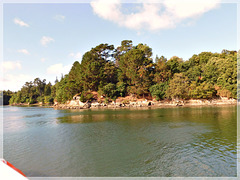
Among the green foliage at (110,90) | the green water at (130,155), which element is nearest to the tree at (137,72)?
the green foliage at (110,90)

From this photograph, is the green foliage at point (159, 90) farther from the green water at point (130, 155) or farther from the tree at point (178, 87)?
the green water at point (130, 155)

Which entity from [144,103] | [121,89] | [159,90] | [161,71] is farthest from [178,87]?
[121,89]

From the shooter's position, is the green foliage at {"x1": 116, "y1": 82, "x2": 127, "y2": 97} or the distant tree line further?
the green foliage at {"x1": 116, "y1": 82, "x2": 127, "y2": 97}

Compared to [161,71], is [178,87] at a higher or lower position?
lower

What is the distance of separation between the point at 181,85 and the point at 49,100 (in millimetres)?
82839

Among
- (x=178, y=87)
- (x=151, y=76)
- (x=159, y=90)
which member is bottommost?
(x=159, y=90)

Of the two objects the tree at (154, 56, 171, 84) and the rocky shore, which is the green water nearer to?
the rocky shore

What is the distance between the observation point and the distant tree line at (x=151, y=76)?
52.6m

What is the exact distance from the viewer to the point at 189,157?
1123 centimetres

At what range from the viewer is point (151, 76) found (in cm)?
6512

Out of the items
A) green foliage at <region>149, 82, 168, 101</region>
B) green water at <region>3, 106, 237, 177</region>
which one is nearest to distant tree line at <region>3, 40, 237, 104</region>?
green foliage at <region>149, 82, 168, 101</region>

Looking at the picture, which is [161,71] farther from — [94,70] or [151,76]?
[94,70]

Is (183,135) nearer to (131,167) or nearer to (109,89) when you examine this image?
(131,167)

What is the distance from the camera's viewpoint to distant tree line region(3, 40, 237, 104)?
52594 millimetres
